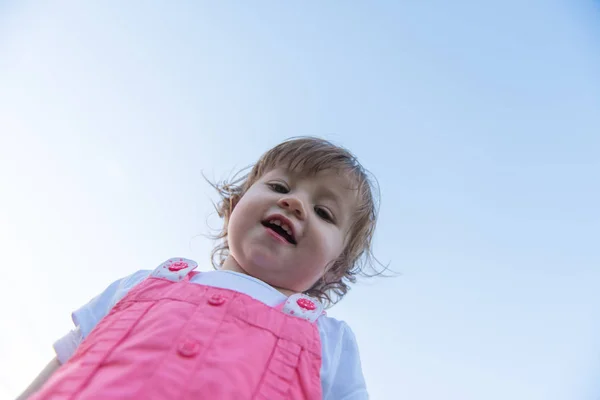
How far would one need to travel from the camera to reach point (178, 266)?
111 cm

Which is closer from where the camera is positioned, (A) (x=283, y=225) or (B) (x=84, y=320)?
(B) (x=84, y=320)

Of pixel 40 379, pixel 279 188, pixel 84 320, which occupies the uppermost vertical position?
pixel 279 188

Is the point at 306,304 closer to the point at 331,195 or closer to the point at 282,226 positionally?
the point at 282,226

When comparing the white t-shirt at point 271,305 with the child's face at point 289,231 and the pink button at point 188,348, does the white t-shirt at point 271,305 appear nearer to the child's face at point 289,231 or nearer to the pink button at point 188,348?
the child's face at point 289,231

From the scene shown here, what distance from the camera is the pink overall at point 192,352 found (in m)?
0.70

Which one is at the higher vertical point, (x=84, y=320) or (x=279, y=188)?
(x=279, y=188)

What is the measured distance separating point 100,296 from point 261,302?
0.50 metres

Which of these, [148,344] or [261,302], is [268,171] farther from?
[148,344]

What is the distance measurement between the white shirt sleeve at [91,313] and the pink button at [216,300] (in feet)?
1.04

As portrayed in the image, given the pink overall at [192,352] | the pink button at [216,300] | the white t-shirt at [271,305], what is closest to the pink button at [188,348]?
the pink overall at [192,352]

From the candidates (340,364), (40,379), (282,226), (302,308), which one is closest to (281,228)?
(282,226)

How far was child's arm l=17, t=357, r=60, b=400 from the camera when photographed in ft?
3.00

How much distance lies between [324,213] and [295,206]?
14cm

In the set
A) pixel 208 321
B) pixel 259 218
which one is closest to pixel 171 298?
pixel 208 321
